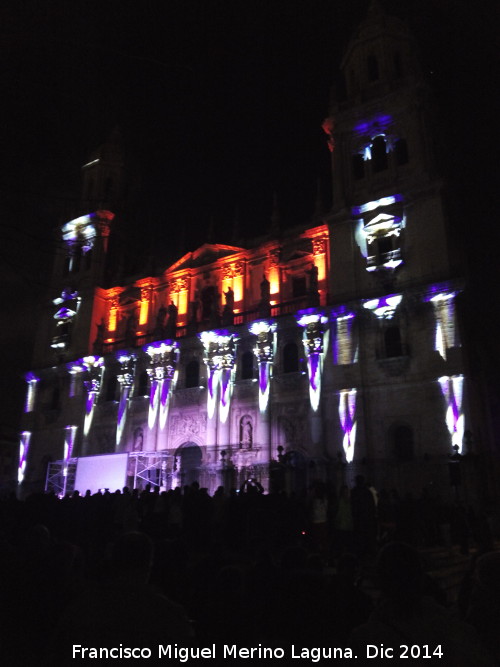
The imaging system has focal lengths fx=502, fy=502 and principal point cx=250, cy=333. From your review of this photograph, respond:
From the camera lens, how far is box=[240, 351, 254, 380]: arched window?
1151 inches

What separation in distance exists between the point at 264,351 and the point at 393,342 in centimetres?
711

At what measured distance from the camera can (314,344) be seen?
88.4 ft

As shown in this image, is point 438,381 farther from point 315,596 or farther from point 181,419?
point 315,596

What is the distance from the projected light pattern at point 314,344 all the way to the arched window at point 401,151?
10367 millimetres

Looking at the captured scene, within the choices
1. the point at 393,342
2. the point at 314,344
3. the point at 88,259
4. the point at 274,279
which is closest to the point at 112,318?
the point at 88,259

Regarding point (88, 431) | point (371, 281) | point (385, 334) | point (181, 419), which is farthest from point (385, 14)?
point (88, 431)

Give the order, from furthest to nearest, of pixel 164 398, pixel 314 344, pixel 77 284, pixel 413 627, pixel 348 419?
pixel 77 284
pixel 164 398
pixel 314 344
pixel 348 419
pixel 413 627

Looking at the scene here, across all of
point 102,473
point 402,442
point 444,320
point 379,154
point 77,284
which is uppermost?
point 379,154

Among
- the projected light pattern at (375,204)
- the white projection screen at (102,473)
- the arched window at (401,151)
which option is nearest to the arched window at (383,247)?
the projected light pattern at (375,204)

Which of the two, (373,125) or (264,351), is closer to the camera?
(264,351)

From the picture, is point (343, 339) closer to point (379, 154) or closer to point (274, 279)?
point (274, 279)

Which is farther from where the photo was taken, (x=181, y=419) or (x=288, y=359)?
(x=181, y=419)

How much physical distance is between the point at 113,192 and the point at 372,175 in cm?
2313

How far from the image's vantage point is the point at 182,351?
31875mm
